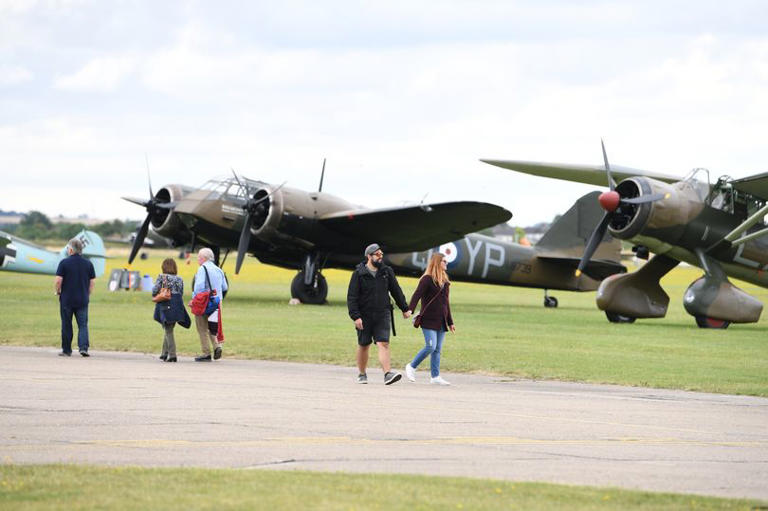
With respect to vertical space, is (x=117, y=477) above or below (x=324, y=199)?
below

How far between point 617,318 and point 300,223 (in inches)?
395

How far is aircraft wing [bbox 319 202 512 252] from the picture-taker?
113ft

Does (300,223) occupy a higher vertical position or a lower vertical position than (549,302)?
higher

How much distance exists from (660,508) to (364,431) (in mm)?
3901

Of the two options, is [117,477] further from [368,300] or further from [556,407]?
[368,300]

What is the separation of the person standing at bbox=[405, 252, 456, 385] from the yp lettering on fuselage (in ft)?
75.8

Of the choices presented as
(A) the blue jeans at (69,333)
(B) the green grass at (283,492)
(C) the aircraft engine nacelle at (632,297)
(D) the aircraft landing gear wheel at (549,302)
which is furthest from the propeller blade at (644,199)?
(B) the green grass at (283,492)

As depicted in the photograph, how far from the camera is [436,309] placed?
15.6 metres

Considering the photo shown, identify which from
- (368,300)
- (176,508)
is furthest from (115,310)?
(176,508)

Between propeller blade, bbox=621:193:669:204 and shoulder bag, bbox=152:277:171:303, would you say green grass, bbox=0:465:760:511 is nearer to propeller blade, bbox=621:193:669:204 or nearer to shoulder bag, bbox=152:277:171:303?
shoulder bag, bbox=152:277:171:303

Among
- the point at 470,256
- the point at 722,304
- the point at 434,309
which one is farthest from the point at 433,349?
the point at 470,256

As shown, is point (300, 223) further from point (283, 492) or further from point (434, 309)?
point (283, 492)

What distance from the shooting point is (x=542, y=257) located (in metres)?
40.9

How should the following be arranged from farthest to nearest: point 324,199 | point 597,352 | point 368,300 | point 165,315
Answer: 1. point 324,199
2. point 597,352
3. point 165,315
4. point 368,300
